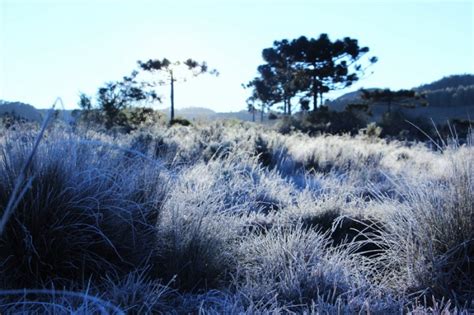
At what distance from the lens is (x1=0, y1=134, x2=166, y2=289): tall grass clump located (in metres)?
3.04

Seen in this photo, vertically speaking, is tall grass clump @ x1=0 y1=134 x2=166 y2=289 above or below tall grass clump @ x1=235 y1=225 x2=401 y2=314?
above

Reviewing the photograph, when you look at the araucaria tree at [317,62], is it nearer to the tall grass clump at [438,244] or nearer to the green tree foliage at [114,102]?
the green tree foliage at [114,102]

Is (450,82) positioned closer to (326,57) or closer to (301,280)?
(326,57)

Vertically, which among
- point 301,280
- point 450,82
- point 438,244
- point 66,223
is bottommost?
point 301,280

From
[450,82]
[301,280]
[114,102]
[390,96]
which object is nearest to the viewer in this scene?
[301,280]

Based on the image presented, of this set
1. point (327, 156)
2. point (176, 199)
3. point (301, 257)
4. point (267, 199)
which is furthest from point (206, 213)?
point (327, 156)

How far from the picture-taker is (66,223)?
315 centimetres

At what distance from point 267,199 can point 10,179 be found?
3.41 m

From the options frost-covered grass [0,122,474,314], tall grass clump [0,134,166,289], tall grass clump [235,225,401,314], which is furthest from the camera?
tall grass clump [0,134,166,289]

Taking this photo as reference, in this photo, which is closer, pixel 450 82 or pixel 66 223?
pixel 66 223

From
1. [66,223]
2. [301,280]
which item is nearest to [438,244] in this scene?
[301,280]

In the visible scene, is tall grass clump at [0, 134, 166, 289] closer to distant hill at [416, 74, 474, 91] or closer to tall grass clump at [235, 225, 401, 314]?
tall grass clump at [235, 225, 401, 314]

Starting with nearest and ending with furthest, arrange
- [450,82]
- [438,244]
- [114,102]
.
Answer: [438,244], [114,102], [450,82]

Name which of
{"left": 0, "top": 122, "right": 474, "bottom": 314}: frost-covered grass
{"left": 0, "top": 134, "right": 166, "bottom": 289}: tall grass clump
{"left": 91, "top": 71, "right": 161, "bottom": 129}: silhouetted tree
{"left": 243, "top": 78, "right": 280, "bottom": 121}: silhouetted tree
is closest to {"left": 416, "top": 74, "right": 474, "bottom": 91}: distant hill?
{"left": 243, "top": 78, "right": 280, "bottom": 121}: silhouetted tree
